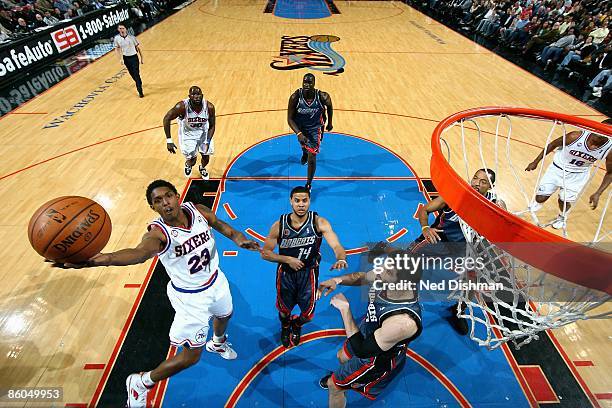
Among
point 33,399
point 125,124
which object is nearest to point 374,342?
point 33,399

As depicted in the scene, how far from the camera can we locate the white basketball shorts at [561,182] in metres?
4.63

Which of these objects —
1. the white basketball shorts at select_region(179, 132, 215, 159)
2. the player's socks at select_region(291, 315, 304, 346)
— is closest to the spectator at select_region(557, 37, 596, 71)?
the white basketball shorts at select_region(179, 132, 215, 159)

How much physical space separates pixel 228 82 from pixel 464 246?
8692 millimetres

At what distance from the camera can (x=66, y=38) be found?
12.3 meters

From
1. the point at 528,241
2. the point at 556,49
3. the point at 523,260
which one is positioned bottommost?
the point at 556,49

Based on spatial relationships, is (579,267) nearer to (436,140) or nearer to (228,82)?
(436,140)

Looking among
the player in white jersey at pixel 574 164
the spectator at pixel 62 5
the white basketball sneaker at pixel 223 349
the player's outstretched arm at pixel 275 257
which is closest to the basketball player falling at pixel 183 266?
the player's outstretched arm at pixel 275 257

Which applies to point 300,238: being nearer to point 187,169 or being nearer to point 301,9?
point 187,169

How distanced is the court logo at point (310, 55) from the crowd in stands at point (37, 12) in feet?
25.9

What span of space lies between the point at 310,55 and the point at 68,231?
1164cm

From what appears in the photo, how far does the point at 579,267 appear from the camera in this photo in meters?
1.76

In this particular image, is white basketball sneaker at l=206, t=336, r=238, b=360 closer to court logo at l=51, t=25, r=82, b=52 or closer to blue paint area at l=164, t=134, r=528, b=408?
blue paint area at l=164, t=134, r=528, b=408

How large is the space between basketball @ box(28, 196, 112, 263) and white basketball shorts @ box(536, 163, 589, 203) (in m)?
5.16

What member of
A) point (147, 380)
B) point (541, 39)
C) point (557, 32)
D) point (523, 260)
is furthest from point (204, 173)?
point (557, 32)
